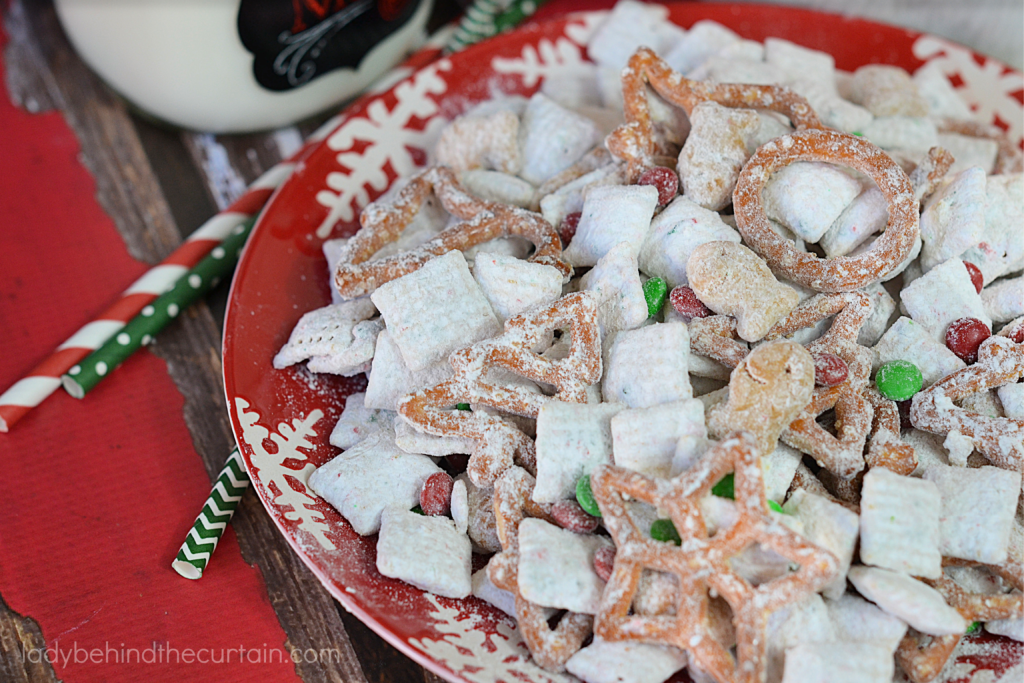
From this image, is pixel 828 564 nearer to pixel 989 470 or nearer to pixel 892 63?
pixel 989 470

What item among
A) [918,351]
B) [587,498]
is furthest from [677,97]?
[587,498]

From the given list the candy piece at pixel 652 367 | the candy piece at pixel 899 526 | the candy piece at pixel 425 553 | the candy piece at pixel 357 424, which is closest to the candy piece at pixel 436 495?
the candy piece at pixel 425 553

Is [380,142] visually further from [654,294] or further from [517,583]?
[517,583]

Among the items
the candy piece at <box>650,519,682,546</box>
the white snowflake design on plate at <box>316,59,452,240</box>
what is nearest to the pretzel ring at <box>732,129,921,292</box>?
the candy piece at <box>650,519,682,546</box>

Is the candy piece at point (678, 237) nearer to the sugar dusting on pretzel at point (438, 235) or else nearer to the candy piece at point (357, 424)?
the sugar dusting on pretzel at point (438, 235)

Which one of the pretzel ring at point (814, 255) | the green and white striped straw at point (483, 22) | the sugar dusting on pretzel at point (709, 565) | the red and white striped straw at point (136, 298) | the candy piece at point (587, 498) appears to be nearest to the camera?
the sugar dusting on pretzel at point (709, 565)

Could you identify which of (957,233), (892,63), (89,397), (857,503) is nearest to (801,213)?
(957,233)
